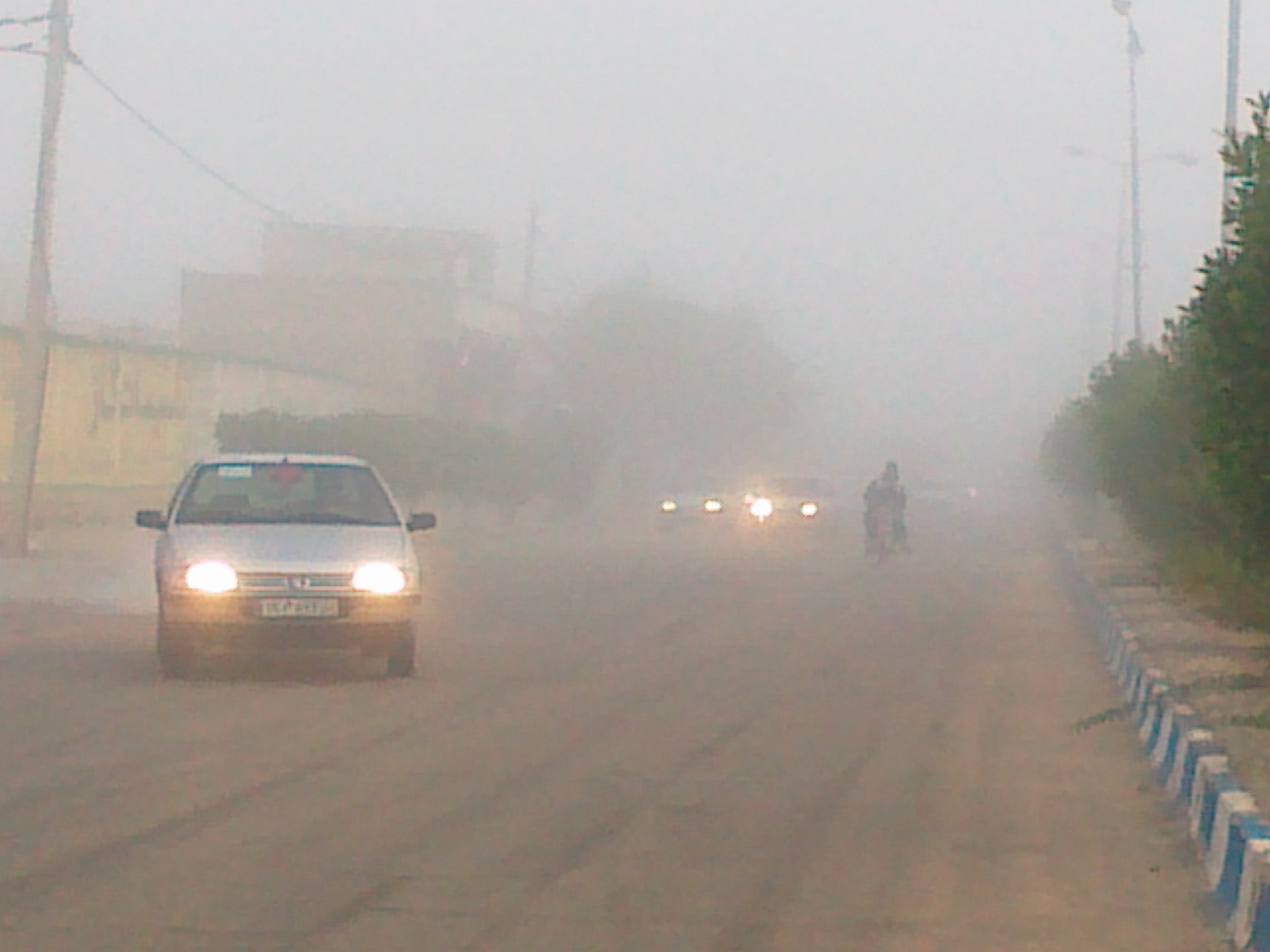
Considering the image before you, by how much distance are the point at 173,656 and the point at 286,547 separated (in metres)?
1.08

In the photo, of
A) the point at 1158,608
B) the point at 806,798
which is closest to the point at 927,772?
the point at 806,798

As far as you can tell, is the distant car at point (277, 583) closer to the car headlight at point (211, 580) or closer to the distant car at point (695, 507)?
the car headlight at point (211, 580)

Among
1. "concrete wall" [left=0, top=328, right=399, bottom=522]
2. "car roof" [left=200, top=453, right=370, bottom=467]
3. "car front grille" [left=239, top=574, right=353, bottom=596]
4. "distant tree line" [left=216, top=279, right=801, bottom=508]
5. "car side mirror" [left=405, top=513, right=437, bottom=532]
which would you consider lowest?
"car front grille" [left=239, top=574, right=353, bottom=596]

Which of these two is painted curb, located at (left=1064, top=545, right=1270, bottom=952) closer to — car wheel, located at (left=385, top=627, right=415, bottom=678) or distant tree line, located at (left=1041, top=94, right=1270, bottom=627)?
distant tree line, located at (left=1041, top=94, right=1270, bottom=627)

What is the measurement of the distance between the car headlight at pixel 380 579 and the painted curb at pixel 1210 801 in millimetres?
5014

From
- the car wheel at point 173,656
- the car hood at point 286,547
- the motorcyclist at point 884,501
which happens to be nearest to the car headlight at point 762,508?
the motorcyclist at point 884,501

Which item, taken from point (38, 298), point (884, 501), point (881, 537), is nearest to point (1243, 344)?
point (38, 298)

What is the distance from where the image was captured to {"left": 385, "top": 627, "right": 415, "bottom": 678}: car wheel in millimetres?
15328

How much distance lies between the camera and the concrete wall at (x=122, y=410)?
1571 inches

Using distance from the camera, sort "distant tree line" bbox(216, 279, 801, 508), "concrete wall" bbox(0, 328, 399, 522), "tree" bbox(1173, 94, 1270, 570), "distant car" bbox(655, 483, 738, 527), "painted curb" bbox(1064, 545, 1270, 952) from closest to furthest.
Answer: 1. "painted curb" bbox(1064, 545, 1270, 952)
2. "tree" bbox(1173, 94, 1270, 570)
3. "concrete wall" bbox(0, 328, 399, 522)
4. "distant car" bbox(655, 483, 738, 527)
5. "distant tree line" bbox(216, 279, 801, 508)

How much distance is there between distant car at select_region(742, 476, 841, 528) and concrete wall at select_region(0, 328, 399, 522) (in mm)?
12030

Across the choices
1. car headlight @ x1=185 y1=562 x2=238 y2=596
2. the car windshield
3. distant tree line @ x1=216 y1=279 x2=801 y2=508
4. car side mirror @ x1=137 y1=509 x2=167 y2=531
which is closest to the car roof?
the car windshield

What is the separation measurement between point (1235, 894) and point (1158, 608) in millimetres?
17279

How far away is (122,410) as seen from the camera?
143 ft
